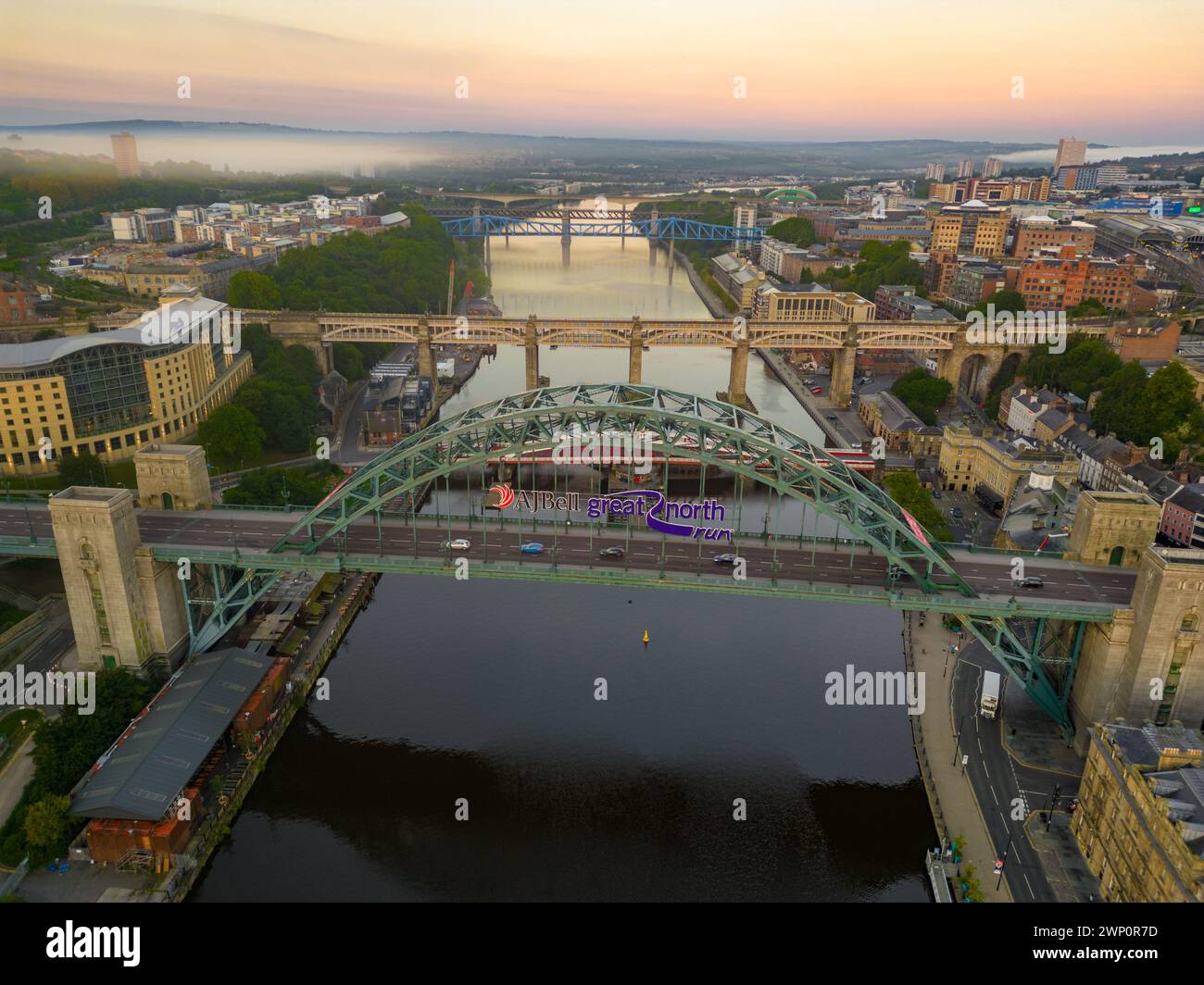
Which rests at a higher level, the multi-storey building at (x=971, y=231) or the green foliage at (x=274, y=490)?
the multi-storey building at (x=971, y=231)

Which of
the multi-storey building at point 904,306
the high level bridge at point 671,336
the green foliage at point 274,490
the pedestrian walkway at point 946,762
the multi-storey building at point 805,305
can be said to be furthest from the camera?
the multi-storey building at point 805,305

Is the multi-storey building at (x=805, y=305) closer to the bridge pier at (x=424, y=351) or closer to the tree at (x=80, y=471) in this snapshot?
the bridge pier at (x=424, y=351)

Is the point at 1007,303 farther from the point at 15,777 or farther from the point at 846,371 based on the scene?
the point at 15,777

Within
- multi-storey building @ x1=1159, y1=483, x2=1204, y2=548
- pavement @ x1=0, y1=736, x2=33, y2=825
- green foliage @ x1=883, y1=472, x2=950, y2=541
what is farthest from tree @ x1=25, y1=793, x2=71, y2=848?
multi-storey building @ x1=1159, y1=483, x2=1204, y2=548

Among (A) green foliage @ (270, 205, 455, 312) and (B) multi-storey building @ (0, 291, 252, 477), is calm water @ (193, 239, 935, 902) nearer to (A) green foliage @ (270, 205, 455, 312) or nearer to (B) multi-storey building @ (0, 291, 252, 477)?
(B) multi-storey building @ (0, 291, 252, 477)

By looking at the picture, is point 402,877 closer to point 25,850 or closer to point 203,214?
point 25,850

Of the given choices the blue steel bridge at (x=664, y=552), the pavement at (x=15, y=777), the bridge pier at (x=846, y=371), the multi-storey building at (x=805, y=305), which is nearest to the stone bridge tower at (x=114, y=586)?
the blue steel bridge at (x=664, y=552)

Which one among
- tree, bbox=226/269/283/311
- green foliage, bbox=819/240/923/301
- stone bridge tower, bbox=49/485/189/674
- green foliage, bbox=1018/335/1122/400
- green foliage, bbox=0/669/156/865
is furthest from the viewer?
green foliage, bbox=819/240/923/301
